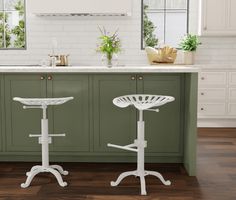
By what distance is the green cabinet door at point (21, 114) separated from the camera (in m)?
4.04

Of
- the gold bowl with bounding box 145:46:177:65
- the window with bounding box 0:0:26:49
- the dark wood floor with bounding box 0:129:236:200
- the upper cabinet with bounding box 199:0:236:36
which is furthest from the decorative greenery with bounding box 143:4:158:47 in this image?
the dark wood floor with bounding box 0:129:236:200

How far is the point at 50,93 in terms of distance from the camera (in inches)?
159

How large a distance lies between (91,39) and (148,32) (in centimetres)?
90

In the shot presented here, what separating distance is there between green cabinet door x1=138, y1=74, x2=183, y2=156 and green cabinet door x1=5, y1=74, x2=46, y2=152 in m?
0.98

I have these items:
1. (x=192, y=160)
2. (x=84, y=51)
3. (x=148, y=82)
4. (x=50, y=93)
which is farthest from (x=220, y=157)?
(x=84, y=51)

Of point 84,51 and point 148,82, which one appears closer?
point 148,82

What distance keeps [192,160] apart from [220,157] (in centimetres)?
81

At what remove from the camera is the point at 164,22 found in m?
6.87

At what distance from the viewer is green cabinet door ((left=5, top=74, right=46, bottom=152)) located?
13.3ft

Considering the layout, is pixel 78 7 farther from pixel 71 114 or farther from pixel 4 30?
pixel 71 114

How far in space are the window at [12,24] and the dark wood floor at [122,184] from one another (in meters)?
3.09

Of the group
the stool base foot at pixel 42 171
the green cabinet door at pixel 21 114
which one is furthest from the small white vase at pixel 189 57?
the stool base foot at pixel 42 171

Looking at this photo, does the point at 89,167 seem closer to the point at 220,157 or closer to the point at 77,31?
the point at 220,157

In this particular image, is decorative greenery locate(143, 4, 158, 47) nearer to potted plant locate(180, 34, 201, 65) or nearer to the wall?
the wall
